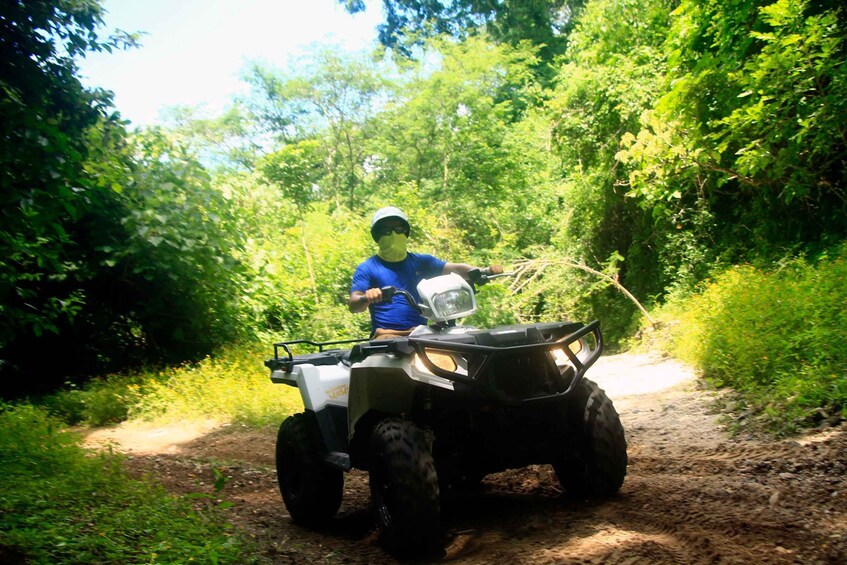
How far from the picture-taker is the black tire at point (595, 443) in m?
3.73

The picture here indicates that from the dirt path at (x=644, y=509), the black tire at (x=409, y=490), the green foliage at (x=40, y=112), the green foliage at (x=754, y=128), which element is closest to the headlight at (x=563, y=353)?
the dirt path at (x=644, y=509)

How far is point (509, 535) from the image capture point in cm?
354

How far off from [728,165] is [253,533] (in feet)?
29.4

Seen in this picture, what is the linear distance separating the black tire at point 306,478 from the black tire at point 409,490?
92 cm

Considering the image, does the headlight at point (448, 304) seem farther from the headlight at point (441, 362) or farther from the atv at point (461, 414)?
the headlight at point (441, 362)

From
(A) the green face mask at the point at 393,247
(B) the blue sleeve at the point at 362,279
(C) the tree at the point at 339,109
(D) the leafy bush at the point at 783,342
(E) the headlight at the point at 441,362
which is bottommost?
(D) the leafy bush at the point at 783,342

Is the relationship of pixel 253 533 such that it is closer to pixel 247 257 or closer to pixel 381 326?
pixel 381 326

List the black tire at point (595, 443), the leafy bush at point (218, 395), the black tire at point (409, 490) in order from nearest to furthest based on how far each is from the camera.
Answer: the black tire at point (409, 490)
the black tire at point (595, 443)
the leafy bush at point (218, 395)

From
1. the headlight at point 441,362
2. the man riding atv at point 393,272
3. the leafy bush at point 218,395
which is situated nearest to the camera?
the headlight at point 441,362

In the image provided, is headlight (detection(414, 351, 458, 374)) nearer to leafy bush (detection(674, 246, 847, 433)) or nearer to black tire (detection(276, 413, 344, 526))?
black tire (detection(276, 413, 344, 526))

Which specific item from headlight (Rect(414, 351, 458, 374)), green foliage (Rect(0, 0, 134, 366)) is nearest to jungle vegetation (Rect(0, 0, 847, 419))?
green foliage (Rect(0, 0, 134, 366))

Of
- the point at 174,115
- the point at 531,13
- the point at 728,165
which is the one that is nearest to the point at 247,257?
the point at 728,165

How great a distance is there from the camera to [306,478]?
13.9 ft

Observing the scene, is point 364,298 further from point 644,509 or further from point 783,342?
point 783,342
